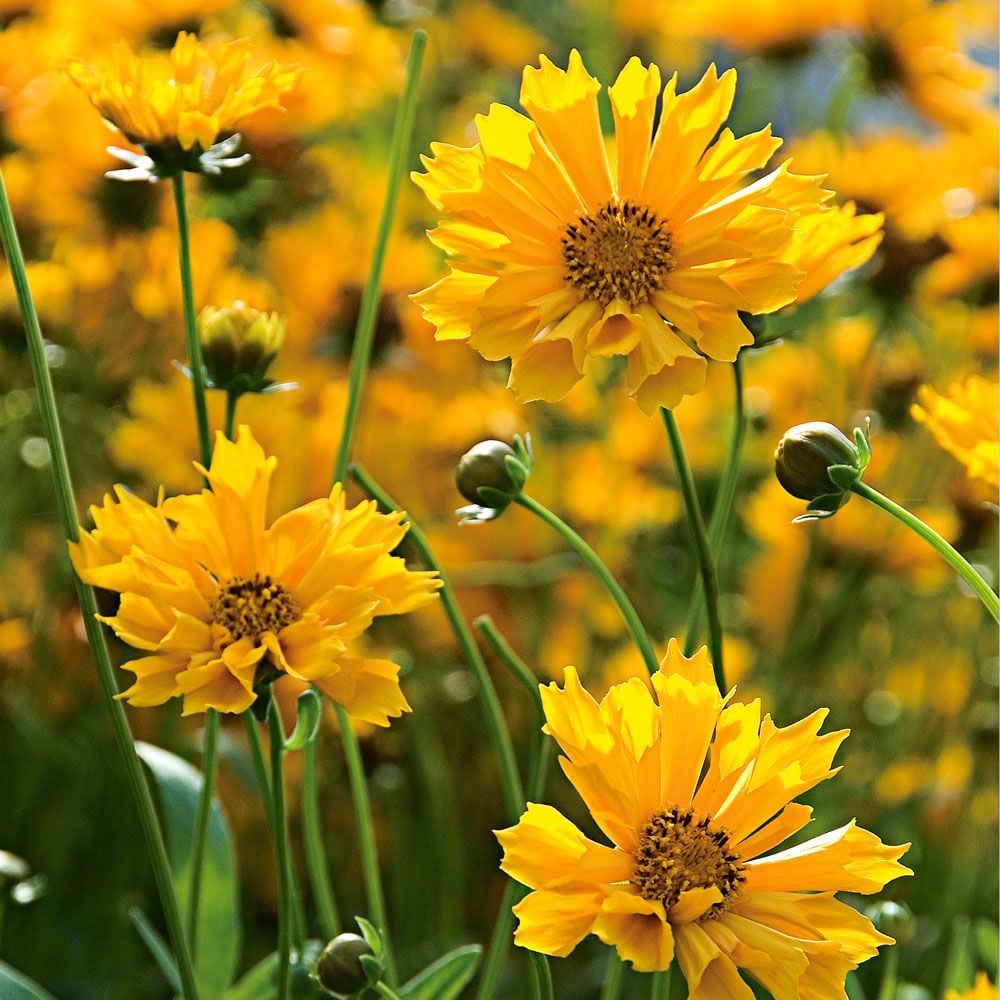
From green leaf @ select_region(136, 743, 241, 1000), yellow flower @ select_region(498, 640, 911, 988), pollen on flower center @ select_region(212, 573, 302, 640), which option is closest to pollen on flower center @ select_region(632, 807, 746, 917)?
yellow flower @ select_region(498, 640, 911, 988)

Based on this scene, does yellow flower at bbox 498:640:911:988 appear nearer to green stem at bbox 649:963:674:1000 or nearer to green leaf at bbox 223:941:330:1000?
green stem at bbox 649:963:674:1000

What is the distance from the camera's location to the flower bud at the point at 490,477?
1.26ft

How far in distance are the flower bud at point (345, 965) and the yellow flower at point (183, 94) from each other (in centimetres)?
22

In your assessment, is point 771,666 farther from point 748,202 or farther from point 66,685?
point 748,202

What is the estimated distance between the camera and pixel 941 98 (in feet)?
3.32

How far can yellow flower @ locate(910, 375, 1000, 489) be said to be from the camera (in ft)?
1.33

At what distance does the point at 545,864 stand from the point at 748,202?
0.17 metres

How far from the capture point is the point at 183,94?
1.31 ft

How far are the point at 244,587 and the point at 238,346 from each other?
84mm

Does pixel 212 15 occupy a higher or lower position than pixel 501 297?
higher

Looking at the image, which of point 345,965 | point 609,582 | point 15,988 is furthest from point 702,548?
point 15,988

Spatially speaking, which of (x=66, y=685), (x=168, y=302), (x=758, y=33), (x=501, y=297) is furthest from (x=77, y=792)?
(x=758, y=33)

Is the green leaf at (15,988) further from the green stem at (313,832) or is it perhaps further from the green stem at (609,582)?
Answer: the green stem at (609,582)

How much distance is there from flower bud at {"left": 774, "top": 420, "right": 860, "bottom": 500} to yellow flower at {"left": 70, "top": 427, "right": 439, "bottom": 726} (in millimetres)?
91
